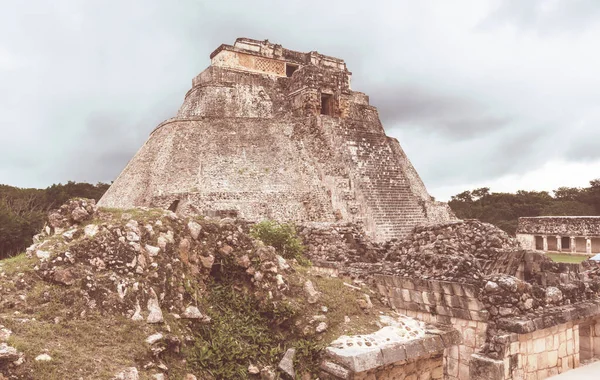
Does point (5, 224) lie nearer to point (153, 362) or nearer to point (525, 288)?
point (153, 362)

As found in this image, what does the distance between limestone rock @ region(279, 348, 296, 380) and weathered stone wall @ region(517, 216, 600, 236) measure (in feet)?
94.4

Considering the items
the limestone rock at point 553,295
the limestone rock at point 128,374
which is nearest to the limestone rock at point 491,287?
the limestone rock at point 553,295

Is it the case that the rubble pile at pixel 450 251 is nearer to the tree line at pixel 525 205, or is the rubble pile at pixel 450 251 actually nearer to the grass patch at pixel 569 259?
the grass patch at pixel 569 259

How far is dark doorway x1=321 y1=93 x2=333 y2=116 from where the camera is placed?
1969cm

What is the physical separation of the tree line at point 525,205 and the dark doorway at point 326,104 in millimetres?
22943

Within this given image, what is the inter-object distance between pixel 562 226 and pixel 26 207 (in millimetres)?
34378

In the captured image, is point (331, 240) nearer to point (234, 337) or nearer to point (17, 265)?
point (234, 337)

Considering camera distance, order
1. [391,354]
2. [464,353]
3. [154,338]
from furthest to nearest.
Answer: [464,353] < [391,354] < [154,338]

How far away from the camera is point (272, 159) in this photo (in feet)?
56.2

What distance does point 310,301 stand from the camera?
381cm

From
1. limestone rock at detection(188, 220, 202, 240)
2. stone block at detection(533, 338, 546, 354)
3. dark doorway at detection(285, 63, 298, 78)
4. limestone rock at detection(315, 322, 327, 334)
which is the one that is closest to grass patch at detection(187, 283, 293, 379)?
limestone rock at detection(315, 322, 327, 334)

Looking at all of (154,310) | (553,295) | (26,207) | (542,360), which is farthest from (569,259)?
(26,207)

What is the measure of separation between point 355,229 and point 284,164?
7.43m

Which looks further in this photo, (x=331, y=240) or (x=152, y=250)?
(x=331, y=240)
